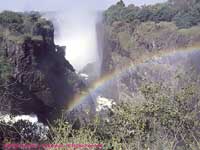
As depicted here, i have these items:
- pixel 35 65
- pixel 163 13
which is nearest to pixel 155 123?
pixel 35 65

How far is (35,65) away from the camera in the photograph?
160ft

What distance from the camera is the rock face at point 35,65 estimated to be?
4496 centimetres

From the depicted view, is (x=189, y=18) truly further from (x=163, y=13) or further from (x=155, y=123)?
(x=155, y=123)

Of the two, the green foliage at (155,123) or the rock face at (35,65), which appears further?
the rock face at (35,65)

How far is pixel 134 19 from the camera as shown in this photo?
2761 inches

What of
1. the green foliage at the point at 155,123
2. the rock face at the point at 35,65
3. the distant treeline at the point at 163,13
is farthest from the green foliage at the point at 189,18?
the green foliage at the point at 155,123

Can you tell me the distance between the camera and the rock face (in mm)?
44956

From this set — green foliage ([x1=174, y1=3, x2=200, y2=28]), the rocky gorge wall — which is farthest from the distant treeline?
the rocky gorge wall

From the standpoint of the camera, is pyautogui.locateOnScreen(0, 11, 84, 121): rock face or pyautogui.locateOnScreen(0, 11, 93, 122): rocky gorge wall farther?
pyautogui.locateOnScreen(0, 11, 84, 121): rock face

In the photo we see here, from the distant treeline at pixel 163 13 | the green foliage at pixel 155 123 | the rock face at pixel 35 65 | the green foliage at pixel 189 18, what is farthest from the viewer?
the distant treeline at pixel 163 13

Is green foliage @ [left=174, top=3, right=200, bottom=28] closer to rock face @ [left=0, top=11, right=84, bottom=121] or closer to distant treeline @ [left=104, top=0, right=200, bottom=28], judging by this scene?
distant treeline @ [left=104, top=0, right=200, bottom=28]

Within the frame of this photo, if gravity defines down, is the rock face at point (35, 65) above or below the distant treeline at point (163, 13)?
below

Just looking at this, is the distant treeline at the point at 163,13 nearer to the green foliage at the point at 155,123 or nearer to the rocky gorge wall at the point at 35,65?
the rocky gorge wall at the point at 35,65

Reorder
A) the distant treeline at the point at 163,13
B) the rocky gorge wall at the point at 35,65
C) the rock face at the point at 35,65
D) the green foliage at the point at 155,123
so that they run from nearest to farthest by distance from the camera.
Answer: the green foliage at the point at 155,123, the rocky gorge wall at the point at 35,65, the rock face at the point at 35,65, the distant treeline at the point at 163,13
